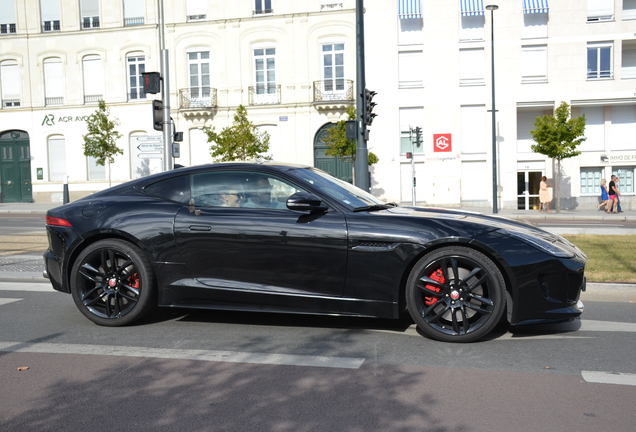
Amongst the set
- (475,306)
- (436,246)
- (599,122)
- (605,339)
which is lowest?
(605,339)

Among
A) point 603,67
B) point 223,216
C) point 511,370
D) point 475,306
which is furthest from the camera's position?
point 603,67

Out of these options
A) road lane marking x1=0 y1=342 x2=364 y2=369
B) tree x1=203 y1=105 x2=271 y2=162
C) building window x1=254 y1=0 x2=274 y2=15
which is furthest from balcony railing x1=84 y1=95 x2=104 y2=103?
road lane marking x1=0 y1=342 x2=364 y2=369

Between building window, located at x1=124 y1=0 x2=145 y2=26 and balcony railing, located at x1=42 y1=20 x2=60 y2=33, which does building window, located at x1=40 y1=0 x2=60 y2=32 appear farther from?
building window, located at x1=124 y1=0 x2=145 y2=26

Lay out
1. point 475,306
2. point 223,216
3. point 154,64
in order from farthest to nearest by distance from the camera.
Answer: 1. point 154,64
2. point 223,216
3. point 475,306

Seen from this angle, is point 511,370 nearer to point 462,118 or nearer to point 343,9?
point 462,118

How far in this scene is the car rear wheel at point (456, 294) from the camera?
15.1ft

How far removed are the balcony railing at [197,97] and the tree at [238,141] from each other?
3.19 metres

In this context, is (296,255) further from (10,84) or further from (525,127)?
(10,84)

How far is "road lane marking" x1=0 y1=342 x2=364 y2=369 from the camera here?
14.0 ft

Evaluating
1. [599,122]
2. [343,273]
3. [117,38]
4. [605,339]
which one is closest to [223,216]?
[343,273]

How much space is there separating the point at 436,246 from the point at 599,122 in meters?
31.8

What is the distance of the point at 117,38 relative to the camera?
122ft

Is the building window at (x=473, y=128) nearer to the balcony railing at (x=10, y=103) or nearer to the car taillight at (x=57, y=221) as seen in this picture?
the balcony railing at (x=10, y=103)

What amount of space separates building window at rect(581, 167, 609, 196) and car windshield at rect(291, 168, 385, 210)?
30.5 metres
